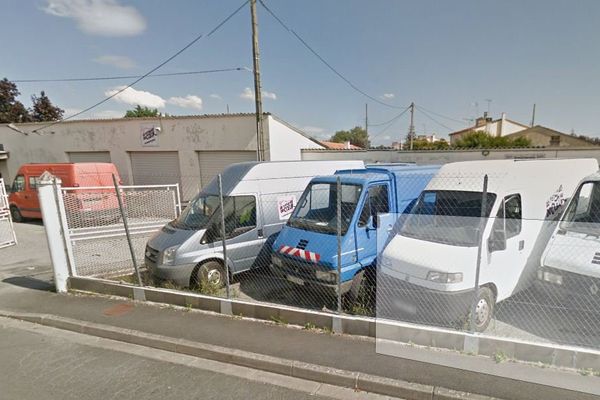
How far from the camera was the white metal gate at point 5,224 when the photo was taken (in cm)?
905

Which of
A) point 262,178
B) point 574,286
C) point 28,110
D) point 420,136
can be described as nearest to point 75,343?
point 262,178

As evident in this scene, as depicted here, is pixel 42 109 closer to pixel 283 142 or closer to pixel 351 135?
pixel 283 142

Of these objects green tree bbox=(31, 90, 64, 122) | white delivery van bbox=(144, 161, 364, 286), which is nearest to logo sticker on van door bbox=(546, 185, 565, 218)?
white delivery van bbox=(144, 161, 364, 286)

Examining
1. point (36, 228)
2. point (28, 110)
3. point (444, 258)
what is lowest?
point (36, 228)

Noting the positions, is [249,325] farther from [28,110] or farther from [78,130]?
[28,110]

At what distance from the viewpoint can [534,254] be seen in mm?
4277

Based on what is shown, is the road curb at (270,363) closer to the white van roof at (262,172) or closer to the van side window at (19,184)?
the white van roof at (262,172)

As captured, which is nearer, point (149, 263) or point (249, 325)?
point (249, 325)

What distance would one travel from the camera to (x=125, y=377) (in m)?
3.21

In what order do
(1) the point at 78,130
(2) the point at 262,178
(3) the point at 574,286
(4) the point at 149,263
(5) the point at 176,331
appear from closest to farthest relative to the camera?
(3) the point at 574,286
(5) the point at 176,331
(4) the point at 149,263
(2) the point at 262,178
(1) the point at 78,130

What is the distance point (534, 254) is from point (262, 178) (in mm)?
4600

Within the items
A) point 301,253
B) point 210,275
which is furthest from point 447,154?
point 210,275

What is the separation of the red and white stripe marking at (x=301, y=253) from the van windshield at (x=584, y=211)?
3.46 meters

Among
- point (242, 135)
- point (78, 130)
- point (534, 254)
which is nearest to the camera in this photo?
point (534, 254)
